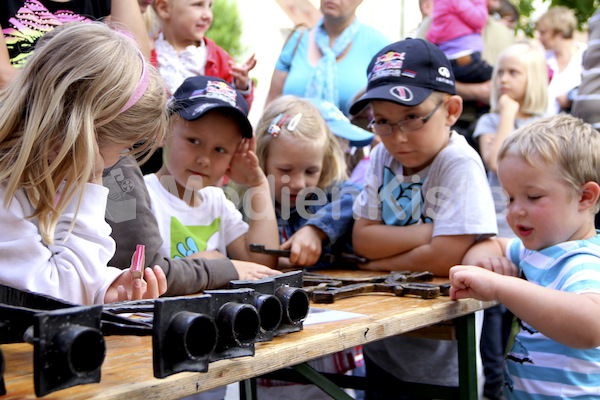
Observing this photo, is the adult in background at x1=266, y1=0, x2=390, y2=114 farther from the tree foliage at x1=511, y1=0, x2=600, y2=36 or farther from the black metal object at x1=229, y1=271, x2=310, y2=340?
the tree foliage at x1=511, y1=0, x2=600, y2=36

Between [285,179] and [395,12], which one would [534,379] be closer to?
[285,179]

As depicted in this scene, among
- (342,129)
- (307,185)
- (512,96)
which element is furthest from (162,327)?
(512,96)

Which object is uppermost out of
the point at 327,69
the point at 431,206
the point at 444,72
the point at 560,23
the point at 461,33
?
the point at 560,23

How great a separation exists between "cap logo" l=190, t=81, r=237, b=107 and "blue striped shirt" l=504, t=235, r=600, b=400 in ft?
4.58

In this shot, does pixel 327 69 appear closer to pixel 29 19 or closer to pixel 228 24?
pixel 29 19

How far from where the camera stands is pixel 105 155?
1694 mm

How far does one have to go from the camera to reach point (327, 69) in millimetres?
4172

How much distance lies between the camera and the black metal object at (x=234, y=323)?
1.09 meters

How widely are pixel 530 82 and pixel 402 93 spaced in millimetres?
2153

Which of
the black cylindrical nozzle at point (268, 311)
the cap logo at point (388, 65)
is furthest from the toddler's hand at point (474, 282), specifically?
the cap logo at point (388, 65)

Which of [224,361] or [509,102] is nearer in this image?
[224,361]

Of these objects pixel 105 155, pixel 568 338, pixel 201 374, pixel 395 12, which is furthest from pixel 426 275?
pixel 395 12

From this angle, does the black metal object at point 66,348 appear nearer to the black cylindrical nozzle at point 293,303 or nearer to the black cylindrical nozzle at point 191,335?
the black cylindrical nozzle at point 191,335

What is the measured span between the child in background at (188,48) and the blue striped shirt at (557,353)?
7.69 ft
